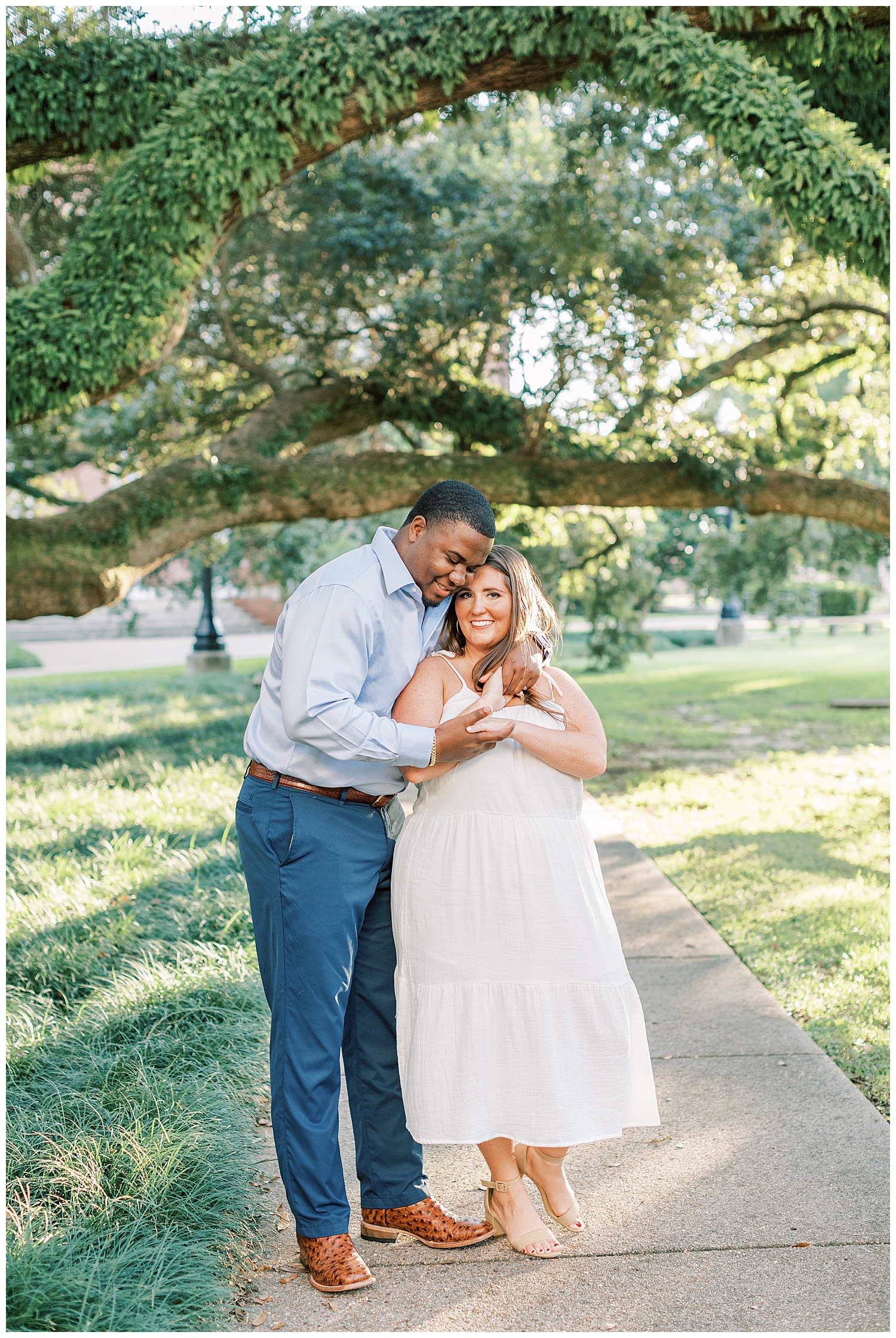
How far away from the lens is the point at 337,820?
2.92m

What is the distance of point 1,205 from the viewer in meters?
6.84

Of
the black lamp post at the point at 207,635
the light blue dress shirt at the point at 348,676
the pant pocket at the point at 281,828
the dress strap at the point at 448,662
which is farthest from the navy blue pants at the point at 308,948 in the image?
the black lamp post at the point at 207,635

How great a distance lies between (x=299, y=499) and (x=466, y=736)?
23.1 feet

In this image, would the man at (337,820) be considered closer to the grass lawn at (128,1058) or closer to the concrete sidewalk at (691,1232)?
the concrete sidewalk at (691,1232)

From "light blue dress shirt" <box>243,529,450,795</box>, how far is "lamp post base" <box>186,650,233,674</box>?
1824 cm

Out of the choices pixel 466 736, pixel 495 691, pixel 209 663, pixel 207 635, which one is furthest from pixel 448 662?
pixel 207 635

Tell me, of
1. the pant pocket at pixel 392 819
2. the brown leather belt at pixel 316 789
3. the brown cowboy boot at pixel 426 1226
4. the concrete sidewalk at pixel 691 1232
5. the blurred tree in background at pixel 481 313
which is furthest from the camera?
the blurred tree in background at pixel 481 313

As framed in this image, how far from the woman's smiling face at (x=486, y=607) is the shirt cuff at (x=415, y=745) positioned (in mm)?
→ 400

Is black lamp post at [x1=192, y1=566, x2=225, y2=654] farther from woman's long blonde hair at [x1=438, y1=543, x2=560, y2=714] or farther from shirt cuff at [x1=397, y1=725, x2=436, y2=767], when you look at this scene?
shirt cuff at [x1=397, y1=725, x2=436, y2=767]

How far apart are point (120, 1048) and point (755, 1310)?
2.51 metres

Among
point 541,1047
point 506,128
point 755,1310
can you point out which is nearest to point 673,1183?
point 755,1310

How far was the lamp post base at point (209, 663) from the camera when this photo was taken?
20844 mm

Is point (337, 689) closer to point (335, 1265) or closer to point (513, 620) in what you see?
point (513, 620)

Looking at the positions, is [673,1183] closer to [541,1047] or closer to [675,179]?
[541,1047]
